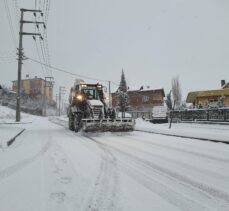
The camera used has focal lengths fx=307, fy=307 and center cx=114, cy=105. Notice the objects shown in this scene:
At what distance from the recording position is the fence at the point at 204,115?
22.9 m

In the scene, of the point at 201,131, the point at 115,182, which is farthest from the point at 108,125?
the point at 115,182

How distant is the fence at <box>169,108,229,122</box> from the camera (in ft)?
75.1

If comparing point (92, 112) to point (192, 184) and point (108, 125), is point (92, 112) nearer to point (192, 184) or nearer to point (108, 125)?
point (108, 125)

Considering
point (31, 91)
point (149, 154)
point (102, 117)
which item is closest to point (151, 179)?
point (149, 154)

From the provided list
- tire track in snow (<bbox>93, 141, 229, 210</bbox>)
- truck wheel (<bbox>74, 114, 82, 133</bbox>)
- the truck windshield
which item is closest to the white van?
the truck windshield

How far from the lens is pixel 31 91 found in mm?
124562

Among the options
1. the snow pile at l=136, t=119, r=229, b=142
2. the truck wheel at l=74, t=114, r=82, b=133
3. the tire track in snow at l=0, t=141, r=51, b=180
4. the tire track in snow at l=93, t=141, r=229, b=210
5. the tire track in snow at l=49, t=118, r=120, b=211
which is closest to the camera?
the tire track in snow at l=49, t=118, r=120, b=211

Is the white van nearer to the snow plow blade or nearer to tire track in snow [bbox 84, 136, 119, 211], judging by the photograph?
the snow plow blade

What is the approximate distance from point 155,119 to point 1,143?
23.0m

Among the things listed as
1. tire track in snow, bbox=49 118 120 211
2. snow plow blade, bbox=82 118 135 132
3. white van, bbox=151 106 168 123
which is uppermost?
white van, bbox=151 106 168 123

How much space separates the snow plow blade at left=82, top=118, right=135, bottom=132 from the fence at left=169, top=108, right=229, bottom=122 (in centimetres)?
920

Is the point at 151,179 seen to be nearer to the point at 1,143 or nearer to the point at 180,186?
the point at 180,186

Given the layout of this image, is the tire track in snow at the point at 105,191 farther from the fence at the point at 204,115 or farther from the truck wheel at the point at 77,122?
the fence at the point at 204,115

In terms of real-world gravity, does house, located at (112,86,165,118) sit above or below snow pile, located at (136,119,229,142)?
above
